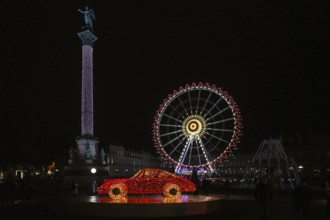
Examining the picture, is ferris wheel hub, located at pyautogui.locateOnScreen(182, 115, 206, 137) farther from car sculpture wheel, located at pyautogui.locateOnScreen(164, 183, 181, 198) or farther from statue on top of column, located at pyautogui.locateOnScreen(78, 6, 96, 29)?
statue on top of column, located at pyautogui.locateOnScreen(78, 6, 96, 29)

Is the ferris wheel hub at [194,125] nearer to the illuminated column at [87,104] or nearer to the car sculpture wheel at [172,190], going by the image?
the car sculpture wheel at [172,190]

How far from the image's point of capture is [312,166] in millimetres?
97688

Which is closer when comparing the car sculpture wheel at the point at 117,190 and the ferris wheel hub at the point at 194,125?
the car sculpture wheel at the point at 117,190

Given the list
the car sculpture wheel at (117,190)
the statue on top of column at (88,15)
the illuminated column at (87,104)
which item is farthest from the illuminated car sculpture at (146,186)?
the statue on top of column at (88,15)

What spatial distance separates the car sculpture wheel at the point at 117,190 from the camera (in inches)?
906

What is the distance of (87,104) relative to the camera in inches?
2906

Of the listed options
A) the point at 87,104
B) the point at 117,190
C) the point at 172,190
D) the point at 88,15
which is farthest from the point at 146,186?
the point at 88,15

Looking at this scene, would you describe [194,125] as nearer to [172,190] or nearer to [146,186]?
[172,190]

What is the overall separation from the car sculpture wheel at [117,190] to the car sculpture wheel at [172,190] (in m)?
2.00

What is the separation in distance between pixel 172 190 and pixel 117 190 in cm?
266

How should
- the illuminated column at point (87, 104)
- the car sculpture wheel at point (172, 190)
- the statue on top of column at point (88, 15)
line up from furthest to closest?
1. the statue on top of column at point (88, 15)
2. the illuminated column at point (87, 104)
3. the car sculpture wheel at point (172, 190)

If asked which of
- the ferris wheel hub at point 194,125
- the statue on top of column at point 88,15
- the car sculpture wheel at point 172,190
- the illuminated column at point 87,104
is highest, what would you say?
the statue on top of column at point 88,15

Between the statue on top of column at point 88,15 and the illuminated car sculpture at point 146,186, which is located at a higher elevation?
the statue on top of column at point 88,15

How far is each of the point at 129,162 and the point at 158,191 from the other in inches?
5086
